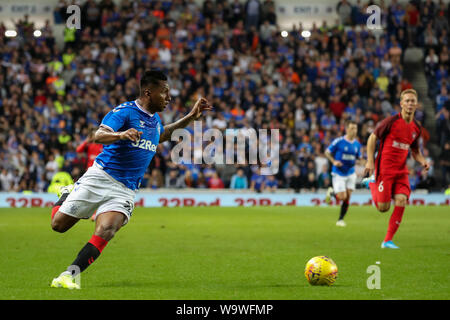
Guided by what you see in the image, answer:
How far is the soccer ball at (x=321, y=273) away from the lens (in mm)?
7863

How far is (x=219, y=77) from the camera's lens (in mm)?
28641

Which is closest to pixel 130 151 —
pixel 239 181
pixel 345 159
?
pixel 345 159

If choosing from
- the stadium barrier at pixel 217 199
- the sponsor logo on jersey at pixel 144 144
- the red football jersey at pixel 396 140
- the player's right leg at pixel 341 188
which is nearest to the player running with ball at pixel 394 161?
the red football jersey at pixel 396 140

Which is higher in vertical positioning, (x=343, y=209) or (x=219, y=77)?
(x=219, y=77)

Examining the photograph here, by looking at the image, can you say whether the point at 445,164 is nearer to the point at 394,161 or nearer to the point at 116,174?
the point at 394,161

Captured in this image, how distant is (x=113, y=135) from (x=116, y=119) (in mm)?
395

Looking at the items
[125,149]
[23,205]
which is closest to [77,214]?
[125,149]

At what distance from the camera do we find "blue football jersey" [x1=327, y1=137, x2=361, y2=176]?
17828 mm

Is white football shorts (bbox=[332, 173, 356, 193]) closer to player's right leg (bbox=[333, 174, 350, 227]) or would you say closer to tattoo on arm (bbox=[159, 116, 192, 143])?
player's right leg (bbox=[333, 174, 350, 227])

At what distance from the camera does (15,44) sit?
30.3 m

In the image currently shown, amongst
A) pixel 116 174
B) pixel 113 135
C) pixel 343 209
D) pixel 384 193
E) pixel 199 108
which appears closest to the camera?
pixel 113 135

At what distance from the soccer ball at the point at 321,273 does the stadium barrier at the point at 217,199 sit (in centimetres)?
1641
